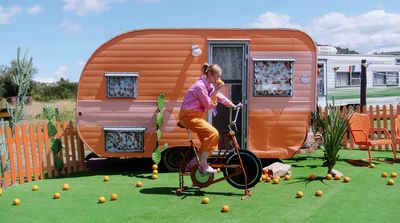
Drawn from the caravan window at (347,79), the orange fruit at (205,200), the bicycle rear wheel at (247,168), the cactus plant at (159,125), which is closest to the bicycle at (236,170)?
the bicycle rear wheel at (247,168)

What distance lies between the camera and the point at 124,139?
924cm

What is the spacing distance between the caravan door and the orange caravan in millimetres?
21

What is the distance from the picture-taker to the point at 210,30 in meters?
9.15

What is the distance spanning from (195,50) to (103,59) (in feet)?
6.24

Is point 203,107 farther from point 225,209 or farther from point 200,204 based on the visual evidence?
point 225,209

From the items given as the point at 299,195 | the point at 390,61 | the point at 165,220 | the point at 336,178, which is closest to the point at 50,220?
the point at 165,220

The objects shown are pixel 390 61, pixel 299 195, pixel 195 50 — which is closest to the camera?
Answer: pixel 299 195

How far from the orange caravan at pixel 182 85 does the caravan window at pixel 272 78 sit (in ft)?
0.07

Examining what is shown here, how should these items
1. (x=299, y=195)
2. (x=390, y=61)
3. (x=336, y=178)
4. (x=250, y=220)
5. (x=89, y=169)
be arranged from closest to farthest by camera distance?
(x=250, y=220)
(x=299, y=195)
(x=336, y=178)
(x=89, y=169)
(x=390, y=61)

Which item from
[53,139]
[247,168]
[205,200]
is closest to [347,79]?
[247,168]

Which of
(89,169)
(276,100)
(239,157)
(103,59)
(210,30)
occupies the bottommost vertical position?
(89,169)

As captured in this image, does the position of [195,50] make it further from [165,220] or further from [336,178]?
[165,220]

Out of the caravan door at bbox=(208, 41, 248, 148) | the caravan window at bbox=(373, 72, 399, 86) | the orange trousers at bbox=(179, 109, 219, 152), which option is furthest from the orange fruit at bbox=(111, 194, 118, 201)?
the caravan window at bbox=(373, 72, 399, 86)

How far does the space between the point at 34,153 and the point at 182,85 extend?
10.5 feet
